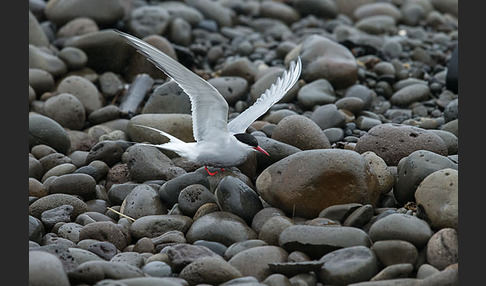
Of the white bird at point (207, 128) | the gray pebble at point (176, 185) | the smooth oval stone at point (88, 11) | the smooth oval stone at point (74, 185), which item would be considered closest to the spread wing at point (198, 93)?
the white bird at point (207, 128)

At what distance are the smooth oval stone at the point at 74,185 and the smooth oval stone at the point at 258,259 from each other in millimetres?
1884

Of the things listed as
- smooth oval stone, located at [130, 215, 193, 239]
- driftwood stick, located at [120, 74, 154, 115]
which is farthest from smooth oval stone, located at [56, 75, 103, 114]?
smooth oval stone, located at [130, 215, 193, 239]

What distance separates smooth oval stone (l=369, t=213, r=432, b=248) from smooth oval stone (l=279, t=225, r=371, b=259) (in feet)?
0.31

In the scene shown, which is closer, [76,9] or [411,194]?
[411,194]

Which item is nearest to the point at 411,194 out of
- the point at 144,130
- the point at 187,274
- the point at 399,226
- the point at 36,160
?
the point at 399,226

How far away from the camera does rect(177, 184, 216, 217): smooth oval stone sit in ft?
17.1

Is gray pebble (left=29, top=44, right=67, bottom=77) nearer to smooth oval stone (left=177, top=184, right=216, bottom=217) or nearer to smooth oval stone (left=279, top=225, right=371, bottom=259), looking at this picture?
smooth oval stone (left=177, top=184, right=216, bottom=217)

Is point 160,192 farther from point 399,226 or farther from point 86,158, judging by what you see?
point 399,226

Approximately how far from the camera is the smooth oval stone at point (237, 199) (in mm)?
5020

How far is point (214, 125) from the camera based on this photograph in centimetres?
549

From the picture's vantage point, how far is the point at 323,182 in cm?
483

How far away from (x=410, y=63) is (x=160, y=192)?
199 inches

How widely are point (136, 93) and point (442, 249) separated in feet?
16.4

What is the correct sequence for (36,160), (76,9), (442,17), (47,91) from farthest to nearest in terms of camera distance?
1. (442,17)
2. (76,9)
3. (47,91)
4. (36,160)
